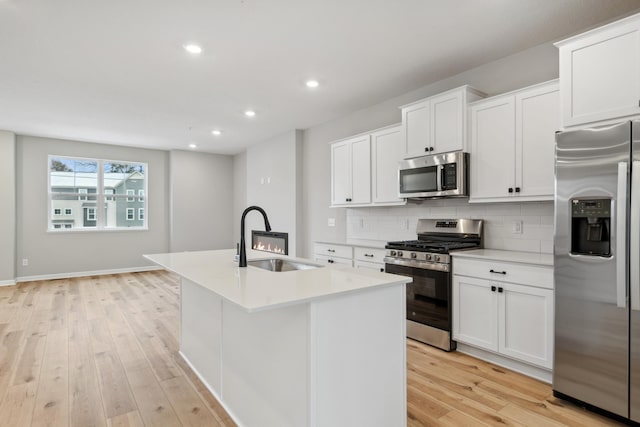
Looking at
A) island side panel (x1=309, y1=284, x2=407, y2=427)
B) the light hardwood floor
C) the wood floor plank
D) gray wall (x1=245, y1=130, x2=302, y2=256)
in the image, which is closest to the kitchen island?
island side panel (x1=309, y1=284, x2=407, y2=427)

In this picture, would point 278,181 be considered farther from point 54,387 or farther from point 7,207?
point 7,207

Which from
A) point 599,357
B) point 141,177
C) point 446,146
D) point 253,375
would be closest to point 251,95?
point 446,146

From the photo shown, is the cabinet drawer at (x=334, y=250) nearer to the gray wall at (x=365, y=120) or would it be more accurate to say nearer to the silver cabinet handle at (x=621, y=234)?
the gray wall at (x=365, y=120)

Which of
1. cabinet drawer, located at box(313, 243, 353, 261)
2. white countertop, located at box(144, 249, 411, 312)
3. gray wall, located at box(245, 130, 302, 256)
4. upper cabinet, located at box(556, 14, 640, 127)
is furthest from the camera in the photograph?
gray wall, located at box(245, 130, 302, 256)

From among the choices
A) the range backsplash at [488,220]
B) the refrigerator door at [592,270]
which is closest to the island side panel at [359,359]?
the refrigerator door at [592,270]

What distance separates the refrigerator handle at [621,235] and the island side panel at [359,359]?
1.27 m

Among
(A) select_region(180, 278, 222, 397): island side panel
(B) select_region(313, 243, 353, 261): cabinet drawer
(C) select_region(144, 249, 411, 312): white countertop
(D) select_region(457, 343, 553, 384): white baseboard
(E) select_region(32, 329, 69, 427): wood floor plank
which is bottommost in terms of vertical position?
(E) select_region(32, 329, 69, 427): wood floor plank

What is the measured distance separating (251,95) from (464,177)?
8.61 ft

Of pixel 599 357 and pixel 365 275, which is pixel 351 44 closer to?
pixel 365 275

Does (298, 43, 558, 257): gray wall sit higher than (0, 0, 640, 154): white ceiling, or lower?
lower

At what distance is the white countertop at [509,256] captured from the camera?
2553 mm

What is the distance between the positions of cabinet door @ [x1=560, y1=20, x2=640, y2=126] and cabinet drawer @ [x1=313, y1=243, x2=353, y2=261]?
250 centimetres

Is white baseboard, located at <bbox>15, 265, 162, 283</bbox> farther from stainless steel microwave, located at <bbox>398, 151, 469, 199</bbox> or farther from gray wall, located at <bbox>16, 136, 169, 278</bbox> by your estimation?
stainless steel microwave, located at <bbox>398, 151, 469, 199</bbox>

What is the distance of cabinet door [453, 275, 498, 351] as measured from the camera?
2777mm
